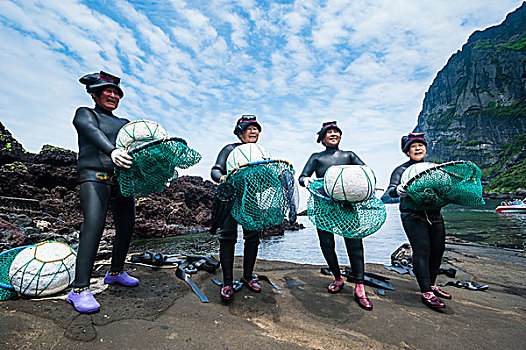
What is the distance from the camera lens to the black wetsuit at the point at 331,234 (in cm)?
342

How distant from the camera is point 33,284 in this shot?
2457mm

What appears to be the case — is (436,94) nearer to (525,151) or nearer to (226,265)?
(525,151)

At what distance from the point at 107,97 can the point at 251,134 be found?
5.81 ft

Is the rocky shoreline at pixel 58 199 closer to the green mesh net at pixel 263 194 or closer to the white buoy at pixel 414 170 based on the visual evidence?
the white buoy at pixel 414 170

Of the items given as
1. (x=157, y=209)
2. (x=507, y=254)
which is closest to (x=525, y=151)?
(x=507, y=254)

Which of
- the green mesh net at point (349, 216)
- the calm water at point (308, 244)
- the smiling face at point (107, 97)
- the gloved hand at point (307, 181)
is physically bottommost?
the calm water at point (308, 244)

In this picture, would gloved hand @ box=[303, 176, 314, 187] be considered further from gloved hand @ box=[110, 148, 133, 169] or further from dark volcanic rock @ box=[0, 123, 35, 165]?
dark volcanic rock @ box=[0, 123, 35, 165]

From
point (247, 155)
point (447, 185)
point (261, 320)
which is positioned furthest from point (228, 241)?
point (447, 185)

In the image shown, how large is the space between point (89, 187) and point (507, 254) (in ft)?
37.6

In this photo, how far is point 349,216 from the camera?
3.13m

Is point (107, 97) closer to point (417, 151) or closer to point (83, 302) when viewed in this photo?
point (83, 302)

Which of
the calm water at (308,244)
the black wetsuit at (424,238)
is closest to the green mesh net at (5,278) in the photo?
the black wetsuit at (424,238)

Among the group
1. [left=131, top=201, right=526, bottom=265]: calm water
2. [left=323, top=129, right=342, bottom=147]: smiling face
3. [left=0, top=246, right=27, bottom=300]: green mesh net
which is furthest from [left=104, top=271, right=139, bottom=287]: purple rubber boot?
[left=131, top=201, right=526, bottom=265]: calm water

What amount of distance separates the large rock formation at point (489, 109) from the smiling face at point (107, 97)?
275 feet
